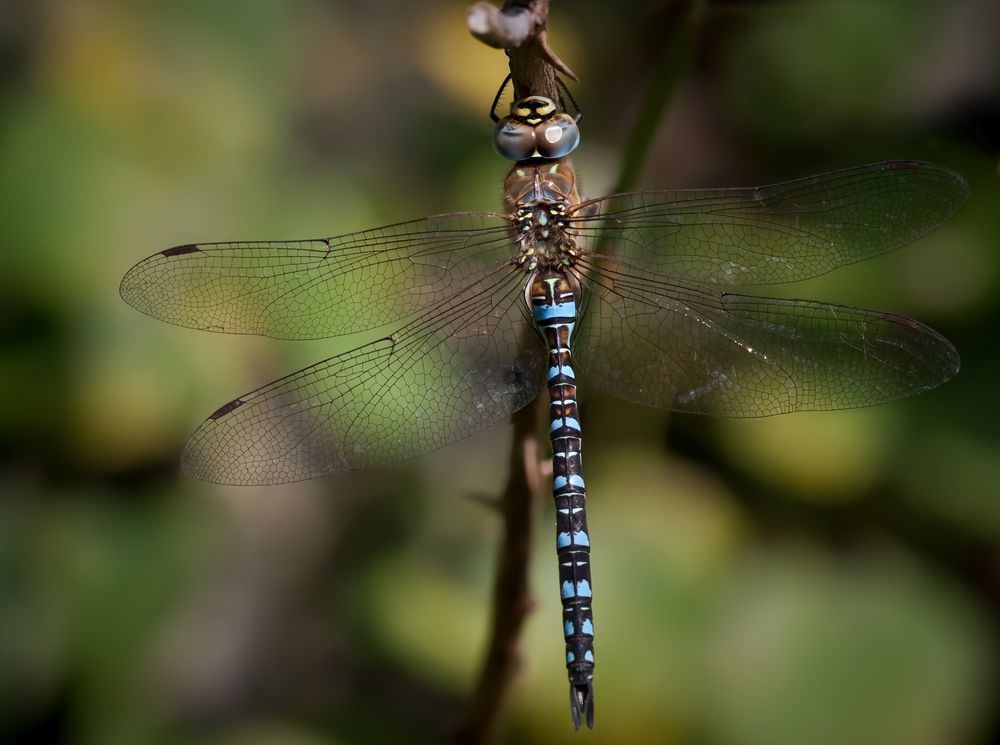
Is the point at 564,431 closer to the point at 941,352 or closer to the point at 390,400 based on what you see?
the point at 390,400

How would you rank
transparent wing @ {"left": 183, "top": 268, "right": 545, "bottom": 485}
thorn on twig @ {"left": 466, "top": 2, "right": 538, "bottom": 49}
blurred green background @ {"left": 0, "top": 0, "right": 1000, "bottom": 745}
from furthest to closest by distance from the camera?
blurred green background @ {"left": 0, "top": 0, "right": 1000, "bottom": 745} → transparent wing @ {"left": 183, "top": 268, "right": 545, "bottom": 485} → thorn on twig @ {"left": 466, "top": 2, "right": 538, "bottom": 49}

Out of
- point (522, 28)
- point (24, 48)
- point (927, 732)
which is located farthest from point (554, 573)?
point (24, 48)

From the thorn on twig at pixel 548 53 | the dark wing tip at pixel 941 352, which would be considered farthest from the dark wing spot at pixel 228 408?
the dark wing tip at pixel 941 352

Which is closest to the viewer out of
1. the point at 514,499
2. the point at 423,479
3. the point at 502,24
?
the point at 502,24

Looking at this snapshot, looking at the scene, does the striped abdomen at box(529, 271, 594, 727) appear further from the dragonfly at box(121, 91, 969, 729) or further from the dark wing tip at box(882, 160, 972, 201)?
the dark wing tip at box(882, 160, 972, 201)

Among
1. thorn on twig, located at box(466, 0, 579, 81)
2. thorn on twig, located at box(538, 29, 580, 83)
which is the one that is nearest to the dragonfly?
thorn on twig, located at box(538, 29, 580, 83)

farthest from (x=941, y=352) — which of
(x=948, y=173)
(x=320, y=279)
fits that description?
(x=320, y=279)

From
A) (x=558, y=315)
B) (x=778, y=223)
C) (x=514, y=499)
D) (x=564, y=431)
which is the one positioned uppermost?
(x=778, y=223)
